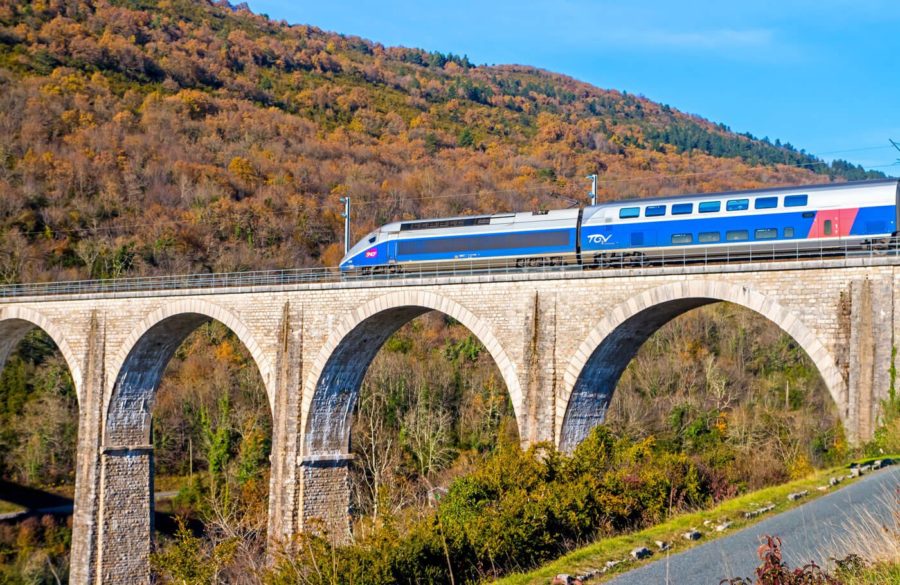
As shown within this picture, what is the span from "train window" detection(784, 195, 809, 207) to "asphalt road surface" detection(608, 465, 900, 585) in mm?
7806

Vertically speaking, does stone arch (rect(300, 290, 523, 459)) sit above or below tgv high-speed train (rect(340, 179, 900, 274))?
below

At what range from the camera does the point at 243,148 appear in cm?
8431

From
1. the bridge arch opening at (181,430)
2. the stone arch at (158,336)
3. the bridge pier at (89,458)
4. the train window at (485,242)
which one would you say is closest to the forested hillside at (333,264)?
the bridge arch opening at (181,430)

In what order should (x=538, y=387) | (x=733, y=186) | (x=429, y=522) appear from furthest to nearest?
(x=733, y=186) < (x=538, y=387) < (x=429, y=522)

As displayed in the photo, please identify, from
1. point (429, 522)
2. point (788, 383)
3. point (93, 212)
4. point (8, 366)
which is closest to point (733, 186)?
point (788, 383)

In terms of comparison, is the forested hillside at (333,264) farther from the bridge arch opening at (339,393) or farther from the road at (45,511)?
the bridge arch opening at (339,393)

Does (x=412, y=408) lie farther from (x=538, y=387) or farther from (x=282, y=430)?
(x=538, y=387)

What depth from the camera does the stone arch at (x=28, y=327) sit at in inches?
1405

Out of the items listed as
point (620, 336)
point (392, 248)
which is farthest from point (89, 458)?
point (620, 336)

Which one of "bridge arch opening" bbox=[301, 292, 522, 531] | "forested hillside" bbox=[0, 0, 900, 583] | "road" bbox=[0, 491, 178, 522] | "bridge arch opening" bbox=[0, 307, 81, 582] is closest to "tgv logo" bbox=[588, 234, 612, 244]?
"forested hillside" bbox=[0, 0, 900, 583]

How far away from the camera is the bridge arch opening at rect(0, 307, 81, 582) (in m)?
42.9

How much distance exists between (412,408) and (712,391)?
16362mm

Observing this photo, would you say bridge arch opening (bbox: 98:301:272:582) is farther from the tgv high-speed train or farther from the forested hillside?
the tgv high-speed train

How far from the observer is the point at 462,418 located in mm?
53344
